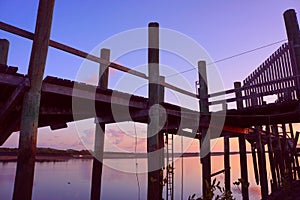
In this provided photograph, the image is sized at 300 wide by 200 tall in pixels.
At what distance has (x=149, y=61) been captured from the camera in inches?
241

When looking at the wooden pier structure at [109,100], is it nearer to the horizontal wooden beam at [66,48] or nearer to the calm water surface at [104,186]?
the horizontal wooden beam at [66,48]

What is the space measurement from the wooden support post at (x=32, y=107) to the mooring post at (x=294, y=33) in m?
5.86

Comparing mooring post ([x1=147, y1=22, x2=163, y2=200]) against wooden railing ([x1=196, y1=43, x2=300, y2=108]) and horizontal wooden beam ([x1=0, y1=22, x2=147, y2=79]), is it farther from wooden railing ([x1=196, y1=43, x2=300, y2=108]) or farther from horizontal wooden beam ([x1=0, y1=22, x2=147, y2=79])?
wooden railing ([x1=196, y1=43, x2=300, y2=108])

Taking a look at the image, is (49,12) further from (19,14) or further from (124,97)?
(19,14)

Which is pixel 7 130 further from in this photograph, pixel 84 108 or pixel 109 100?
pixel 109 100

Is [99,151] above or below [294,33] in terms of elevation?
below

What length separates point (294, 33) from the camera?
266 inches

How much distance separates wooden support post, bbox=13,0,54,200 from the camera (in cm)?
401

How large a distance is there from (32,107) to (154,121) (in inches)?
102

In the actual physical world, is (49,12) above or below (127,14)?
below

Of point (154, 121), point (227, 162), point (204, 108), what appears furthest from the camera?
point (227, 162)

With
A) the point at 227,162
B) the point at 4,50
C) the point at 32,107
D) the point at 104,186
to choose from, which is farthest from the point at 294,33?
the point at 104,186

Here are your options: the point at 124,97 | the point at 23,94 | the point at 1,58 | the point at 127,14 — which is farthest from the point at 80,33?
the point at 23,94

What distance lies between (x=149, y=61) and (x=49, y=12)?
239cm
